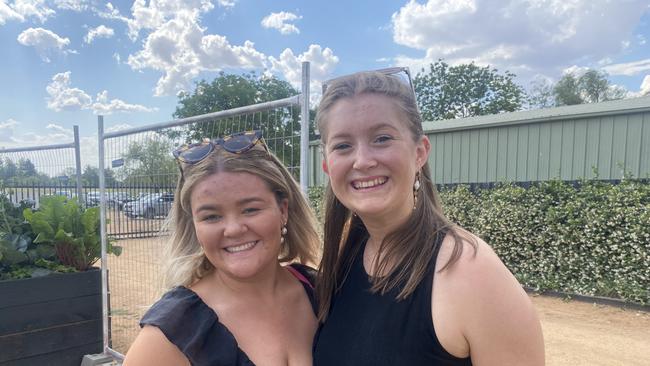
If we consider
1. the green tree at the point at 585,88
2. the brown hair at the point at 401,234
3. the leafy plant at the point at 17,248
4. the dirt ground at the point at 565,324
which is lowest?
the dirt ground at the point at 565,324

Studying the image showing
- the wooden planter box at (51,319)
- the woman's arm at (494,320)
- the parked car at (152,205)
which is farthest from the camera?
the wooden planter box at (51,319)

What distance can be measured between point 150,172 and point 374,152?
2.64m

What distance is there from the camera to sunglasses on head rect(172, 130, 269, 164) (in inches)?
59.9

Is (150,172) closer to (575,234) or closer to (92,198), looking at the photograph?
(92,198)

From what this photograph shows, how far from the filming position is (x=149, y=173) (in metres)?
3.46

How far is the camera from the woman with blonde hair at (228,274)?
131cm

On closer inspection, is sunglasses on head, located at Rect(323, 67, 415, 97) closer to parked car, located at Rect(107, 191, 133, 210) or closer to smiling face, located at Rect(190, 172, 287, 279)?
smiling face, located at Rect(190, 172, 287, 279)

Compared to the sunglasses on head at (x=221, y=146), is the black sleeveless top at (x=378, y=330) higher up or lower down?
lower down

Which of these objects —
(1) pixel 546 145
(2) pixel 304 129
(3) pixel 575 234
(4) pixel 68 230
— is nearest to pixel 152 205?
(4) pixel 68 230

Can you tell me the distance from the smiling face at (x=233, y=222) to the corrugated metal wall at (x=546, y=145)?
570 centimetres

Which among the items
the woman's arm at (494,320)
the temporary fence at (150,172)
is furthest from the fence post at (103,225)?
the woman's arm at (494,320)

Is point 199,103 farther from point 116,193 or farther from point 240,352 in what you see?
point 240,352

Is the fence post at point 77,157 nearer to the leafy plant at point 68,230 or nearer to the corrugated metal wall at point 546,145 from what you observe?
the leafy plant at point 68,230

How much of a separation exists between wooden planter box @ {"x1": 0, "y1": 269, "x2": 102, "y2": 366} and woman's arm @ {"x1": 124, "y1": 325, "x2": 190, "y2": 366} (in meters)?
2.92
